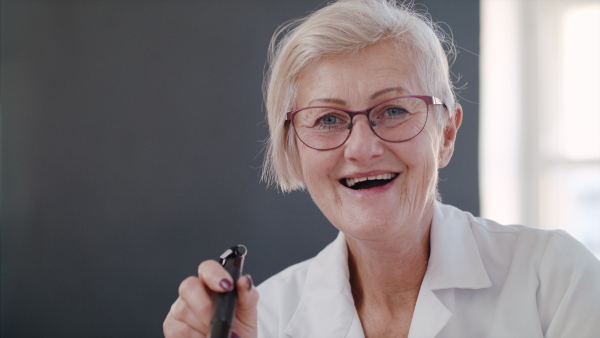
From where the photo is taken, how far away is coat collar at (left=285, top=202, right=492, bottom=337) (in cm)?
102

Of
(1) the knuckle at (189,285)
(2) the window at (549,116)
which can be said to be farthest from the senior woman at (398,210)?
(2) the window at (549,116)

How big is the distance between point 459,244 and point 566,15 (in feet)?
4.02

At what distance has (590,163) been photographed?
1874mm

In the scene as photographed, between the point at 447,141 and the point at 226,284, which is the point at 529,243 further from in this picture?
the point at 226,284

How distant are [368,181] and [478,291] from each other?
316 mm

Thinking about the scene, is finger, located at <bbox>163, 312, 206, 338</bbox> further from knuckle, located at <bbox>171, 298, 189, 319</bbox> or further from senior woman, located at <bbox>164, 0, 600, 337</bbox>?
senior woman, located at <bbox>164, 0, 600, 337</bbox>

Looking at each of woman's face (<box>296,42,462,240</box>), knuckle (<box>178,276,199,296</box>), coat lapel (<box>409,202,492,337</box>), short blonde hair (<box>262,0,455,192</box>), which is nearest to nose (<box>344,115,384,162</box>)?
woman's face (<box>296,42,462,240</box>)

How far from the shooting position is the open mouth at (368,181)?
101 cm

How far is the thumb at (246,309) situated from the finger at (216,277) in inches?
0.9

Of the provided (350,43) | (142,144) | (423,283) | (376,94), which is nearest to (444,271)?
(423,283)

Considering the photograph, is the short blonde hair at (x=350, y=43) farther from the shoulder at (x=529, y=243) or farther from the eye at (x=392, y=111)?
the shoulder at (x=529, y=243)

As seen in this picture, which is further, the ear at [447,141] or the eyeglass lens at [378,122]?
the ear at [447,141]

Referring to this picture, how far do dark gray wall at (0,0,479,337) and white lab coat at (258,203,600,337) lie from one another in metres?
0.48

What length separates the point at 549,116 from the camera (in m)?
1.83
